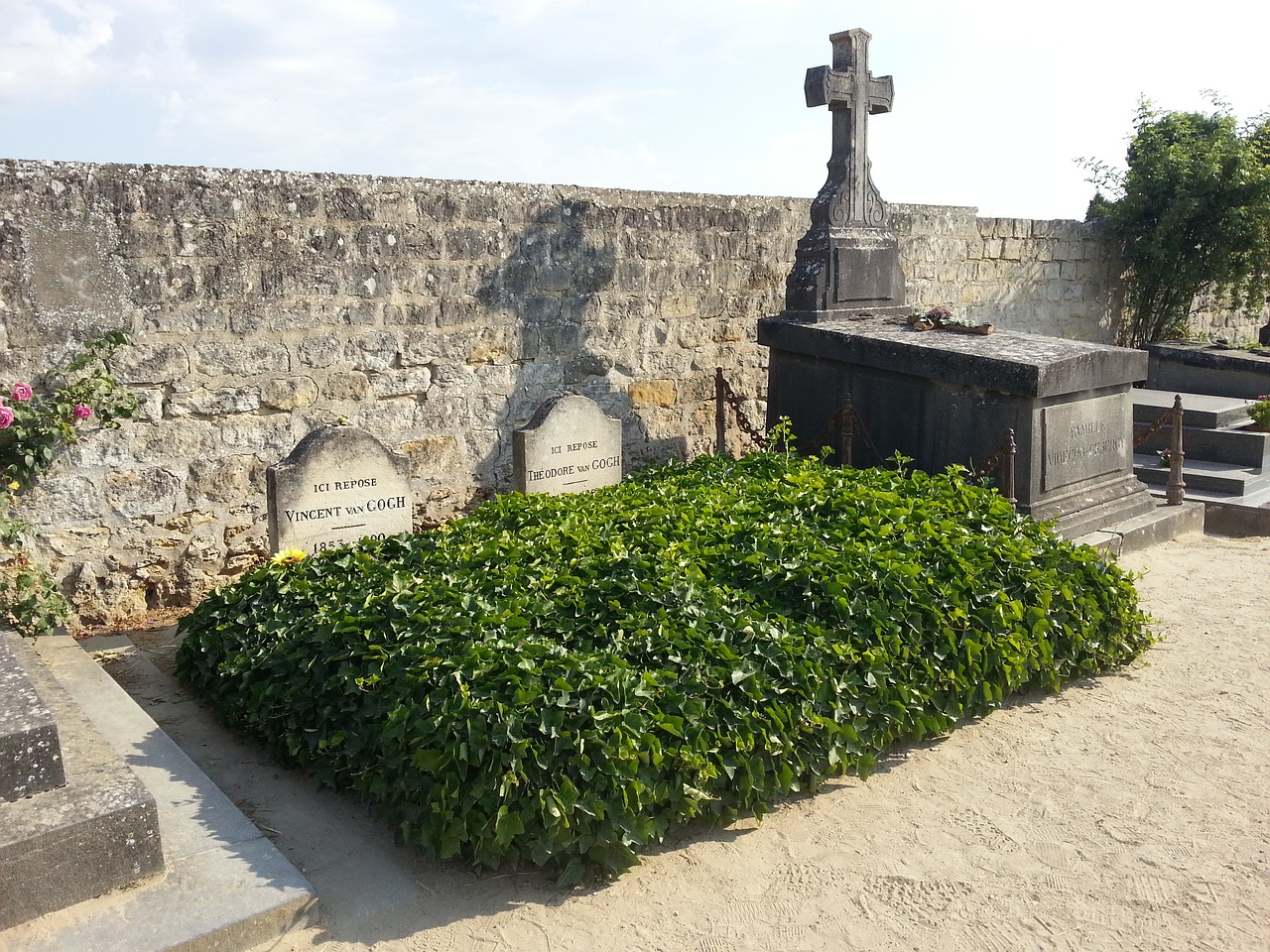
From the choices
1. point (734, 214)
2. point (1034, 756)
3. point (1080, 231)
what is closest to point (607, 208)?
point (734, 214)

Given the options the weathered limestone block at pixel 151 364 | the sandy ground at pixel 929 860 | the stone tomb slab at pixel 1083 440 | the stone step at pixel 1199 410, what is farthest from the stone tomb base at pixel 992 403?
the weathered limestone block at pixel 151 364

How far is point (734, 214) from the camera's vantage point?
8266mm

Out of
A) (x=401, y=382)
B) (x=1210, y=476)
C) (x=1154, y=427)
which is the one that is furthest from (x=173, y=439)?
(x=1210, y=476)

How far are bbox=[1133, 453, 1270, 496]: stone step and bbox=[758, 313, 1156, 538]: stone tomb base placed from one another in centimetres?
104

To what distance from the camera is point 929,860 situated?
3.35 metres

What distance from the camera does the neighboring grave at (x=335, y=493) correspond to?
5121mm

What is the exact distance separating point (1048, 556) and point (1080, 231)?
8.18 metres

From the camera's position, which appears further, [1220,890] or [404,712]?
[404,712]

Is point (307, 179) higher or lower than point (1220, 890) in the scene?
higher

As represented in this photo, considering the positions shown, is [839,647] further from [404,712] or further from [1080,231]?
[1080,231]

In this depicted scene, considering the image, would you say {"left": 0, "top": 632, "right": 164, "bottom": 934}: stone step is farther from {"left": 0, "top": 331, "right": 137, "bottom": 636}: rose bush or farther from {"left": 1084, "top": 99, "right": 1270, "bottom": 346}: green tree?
{"left": 1084, "top": 99, "right": 1270, "bottom": 346}: green tree

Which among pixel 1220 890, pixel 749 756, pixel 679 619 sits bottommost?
pixel 1220 890

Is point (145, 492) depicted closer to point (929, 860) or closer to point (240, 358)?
point (240, 358)

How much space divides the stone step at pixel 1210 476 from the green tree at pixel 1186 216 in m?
4.60
